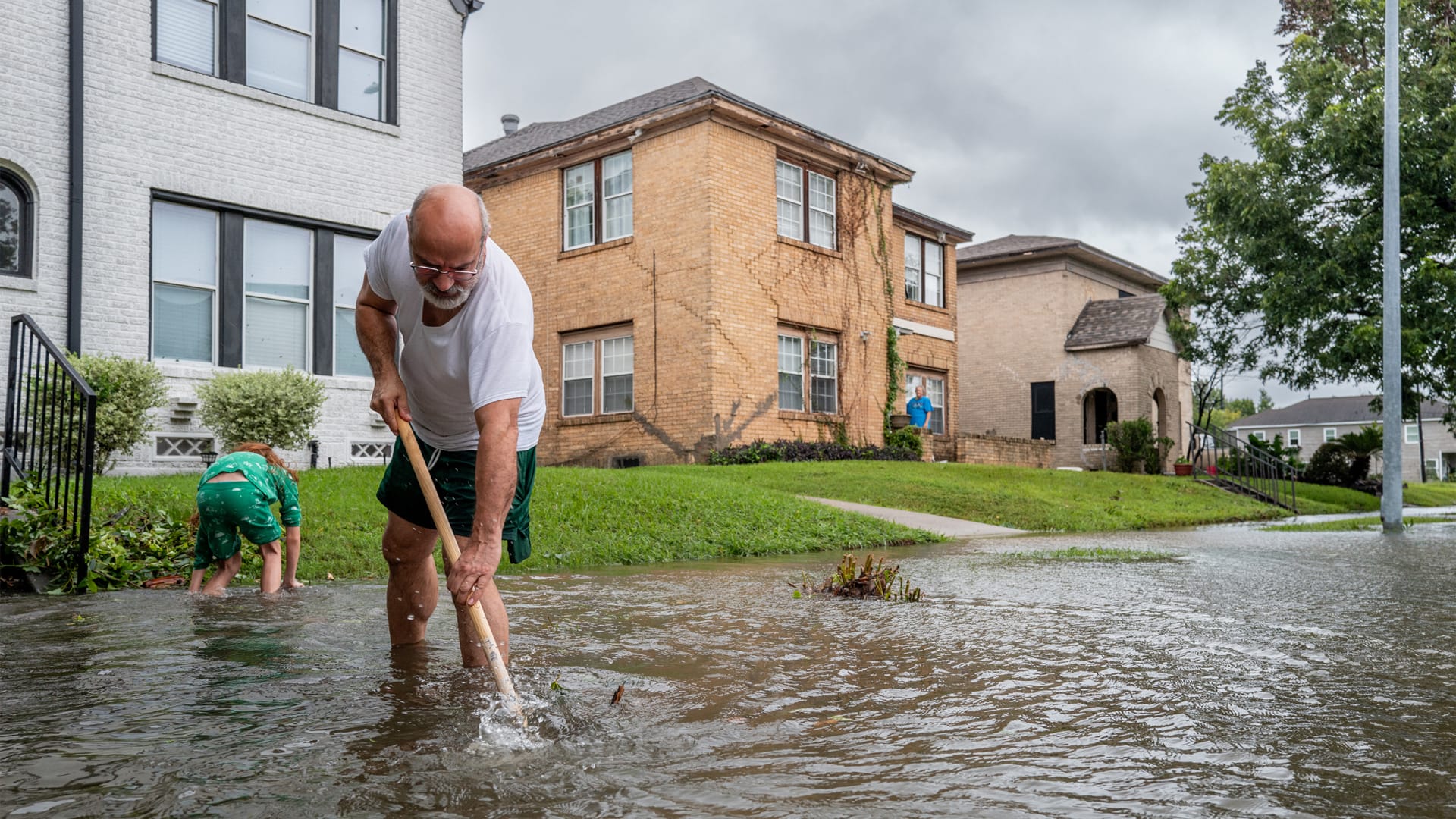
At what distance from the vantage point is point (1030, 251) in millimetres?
29594

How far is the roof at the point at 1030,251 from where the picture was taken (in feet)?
96.6

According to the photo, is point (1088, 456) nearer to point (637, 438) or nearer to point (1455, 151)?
point (1455, 151)

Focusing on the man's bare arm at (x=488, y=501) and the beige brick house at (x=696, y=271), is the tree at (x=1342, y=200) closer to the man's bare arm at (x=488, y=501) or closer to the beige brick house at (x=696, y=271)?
the beige brick house at (x=696, y=271)

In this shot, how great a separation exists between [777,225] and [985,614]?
15.2 m

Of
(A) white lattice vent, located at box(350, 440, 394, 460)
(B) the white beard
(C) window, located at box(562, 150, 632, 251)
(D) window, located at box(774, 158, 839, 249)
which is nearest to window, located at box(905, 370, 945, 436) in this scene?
(D) window, located at box(774, 158, 839, 249)

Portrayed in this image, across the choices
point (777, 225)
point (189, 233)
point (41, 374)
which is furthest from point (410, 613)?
point (777, 225)

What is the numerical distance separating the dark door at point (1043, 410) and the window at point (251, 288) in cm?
2090

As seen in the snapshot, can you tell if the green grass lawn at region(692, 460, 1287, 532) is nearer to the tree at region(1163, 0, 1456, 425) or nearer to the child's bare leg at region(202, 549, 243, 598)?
the tree at region(1163, 0, 1456, 425)

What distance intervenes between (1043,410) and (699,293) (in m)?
14.7

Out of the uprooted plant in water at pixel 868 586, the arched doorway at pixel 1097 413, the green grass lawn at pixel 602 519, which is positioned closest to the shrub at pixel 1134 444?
the arched doorway at pixel 1097 413

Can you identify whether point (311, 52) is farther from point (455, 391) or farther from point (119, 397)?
point (455, 391)

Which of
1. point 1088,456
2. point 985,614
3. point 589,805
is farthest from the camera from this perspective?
point 1088,456

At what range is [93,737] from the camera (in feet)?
9.48

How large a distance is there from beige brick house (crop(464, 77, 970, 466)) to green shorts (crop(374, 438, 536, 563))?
47.3ft
